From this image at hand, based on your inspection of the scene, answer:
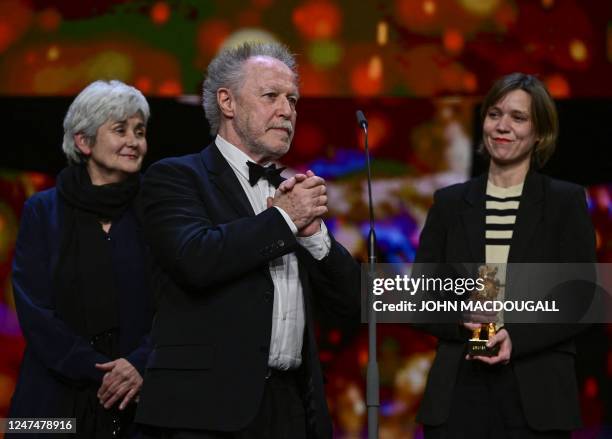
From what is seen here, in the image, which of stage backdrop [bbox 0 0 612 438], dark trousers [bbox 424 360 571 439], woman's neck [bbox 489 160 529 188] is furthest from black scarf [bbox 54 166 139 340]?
stage backdrop [bbox 0 0 612 438]

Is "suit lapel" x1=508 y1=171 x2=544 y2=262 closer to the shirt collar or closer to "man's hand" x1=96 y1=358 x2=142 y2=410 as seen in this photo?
the shirt collar

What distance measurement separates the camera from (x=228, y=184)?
2348 mm

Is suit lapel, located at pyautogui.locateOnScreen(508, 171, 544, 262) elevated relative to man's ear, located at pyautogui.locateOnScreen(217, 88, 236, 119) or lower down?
lower down

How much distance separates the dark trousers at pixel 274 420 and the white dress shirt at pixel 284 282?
5 cm

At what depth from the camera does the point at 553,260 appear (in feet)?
9.34

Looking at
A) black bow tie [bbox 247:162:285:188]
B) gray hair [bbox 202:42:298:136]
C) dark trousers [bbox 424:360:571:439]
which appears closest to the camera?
black bow tie [bbox 247:162:285:188]

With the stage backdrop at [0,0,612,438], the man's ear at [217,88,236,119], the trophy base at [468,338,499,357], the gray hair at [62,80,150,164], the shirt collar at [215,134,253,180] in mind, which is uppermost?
the stage backdrop at [0,0,612,438]

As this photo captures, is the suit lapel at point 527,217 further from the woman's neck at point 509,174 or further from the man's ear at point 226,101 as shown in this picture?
the man's ear at point 226,101

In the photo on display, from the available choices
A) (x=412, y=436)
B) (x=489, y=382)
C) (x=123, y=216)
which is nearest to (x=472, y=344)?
(x=489, y=382)

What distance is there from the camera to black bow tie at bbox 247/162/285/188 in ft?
7.88

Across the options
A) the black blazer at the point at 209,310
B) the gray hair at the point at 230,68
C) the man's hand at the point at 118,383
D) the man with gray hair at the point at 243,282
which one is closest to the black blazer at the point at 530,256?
the man with gray hair at the point at 243,282

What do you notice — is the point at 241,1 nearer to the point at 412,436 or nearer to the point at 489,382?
the point at 412,436

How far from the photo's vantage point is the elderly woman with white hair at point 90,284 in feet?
9.47

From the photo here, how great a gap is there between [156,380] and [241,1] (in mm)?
2773
